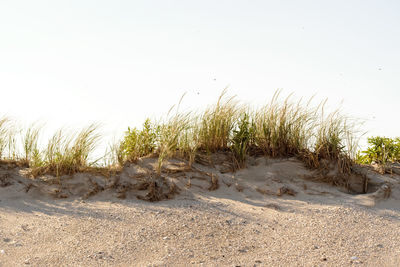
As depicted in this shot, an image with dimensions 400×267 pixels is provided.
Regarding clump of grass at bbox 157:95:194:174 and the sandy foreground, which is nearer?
the sandy foreground

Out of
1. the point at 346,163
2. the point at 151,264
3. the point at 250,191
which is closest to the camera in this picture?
the point at 151,264

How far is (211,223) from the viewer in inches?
180

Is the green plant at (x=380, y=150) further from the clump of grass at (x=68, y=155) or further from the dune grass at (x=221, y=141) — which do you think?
the clump of grass at (x=68, y=155)

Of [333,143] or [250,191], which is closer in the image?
[250,191]

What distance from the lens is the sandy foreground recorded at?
4.01 m

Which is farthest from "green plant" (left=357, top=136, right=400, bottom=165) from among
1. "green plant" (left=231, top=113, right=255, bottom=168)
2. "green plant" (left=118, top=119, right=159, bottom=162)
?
"green plant" (left=118, top=119, right=159, bottom=162)

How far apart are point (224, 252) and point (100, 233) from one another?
1345 mm

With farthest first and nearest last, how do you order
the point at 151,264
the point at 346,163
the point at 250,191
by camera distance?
the point at 346,163 < the point at 250,191 < the point at 151,264

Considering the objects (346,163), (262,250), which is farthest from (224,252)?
(346,163)

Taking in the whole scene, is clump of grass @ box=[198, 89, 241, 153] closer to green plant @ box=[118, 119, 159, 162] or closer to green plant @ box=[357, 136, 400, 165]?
green plant @ box=[118, 119, 159, 162]

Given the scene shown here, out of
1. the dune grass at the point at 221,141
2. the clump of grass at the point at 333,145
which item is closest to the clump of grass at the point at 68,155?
the dune grass at the point at 221,141

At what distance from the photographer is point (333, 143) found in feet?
19.3

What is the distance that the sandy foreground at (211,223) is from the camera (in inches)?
158

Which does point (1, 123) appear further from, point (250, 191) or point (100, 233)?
point (250, 191)
